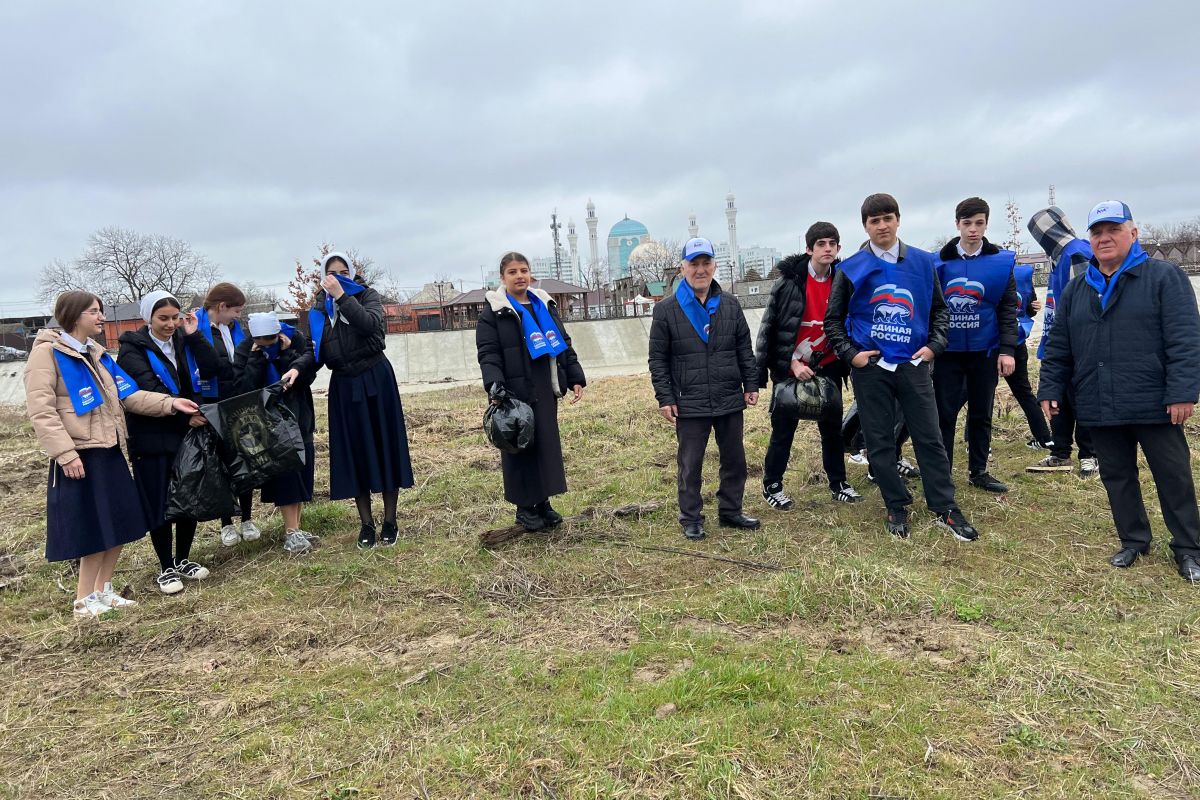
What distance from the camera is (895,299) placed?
4.32 m

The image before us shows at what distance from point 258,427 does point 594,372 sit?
66.3 ft

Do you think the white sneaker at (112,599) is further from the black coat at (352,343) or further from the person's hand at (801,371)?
the person's hand at (801,371)

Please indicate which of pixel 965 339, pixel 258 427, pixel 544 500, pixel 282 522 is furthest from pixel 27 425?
pixel 965 339

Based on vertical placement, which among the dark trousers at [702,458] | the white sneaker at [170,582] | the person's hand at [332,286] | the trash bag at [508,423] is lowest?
the white sneaker at [170,582]

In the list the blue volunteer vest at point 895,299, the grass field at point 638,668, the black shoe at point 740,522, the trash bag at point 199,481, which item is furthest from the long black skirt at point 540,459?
the blue volunteer vest at point 895,299

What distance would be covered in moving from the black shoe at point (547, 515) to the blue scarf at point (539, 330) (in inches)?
40.5

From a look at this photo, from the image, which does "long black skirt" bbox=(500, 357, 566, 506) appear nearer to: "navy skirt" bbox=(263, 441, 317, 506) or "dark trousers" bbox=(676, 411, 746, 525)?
"dark trousers" bbox=(676, 411, 746, 525)

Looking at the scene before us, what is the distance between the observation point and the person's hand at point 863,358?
4.37 metres

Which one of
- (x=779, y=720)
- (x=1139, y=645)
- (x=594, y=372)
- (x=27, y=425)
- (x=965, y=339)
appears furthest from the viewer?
→ (x=594, y=372)

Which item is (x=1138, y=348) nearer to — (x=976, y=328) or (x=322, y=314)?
(x=976, y=328)

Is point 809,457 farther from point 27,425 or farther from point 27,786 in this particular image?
point 27,425

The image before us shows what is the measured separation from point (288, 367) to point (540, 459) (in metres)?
1.90

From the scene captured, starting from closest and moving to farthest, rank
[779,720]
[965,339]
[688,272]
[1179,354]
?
[779,720] → [1179,354] → [688,272] → [965,339]

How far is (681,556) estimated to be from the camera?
4.32m
